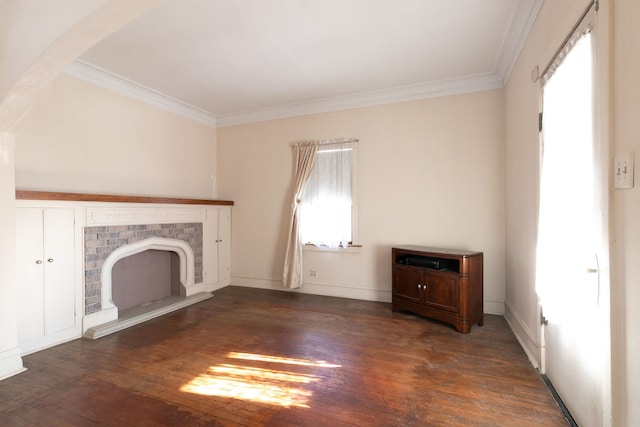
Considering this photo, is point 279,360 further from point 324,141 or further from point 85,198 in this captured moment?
point 324,141

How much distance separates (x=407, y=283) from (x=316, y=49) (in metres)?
2.87

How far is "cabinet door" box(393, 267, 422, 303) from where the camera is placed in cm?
354

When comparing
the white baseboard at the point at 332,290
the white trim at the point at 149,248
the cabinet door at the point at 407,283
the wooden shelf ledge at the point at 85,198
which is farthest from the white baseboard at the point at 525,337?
the wooden shelf ledge at the point at 85,198

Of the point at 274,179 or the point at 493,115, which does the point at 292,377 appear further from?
the point at 493,115

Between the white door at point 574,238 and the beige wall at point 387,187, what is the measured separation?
63.4 inches

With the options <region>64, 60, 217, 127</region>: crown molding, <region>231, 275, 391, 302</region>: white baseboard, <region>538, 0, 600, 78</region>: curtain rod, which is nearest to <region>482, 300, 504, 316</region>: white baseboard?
<region>231, 275, 391, 302</region>: white baseboard

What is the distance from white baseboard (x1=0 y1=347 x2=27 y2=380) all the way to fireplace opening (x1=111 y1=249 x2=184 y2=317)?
1.19 m

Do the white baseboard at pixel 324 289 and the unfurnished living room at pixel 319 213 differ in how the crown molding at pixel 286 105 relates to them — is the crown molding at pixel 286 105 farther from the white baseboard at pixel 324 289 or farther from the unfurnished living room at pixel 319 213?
the white baseboard at pixel 324 289

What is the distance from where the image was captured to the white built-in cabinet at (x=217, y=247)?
4758 mm

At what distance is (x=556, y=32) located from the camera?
1971 mm

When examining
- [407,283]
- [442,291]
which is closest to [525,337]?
[442,291]

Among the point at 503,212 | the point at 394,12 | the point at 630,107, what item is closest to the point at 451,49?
the point at 394,12

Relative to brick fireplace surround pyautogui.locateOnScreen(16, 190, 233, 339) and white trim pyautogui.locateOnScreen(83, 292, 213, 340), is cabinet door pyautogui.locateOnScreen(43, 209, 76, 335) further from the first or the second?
white trim pyautogui.locateOnScreen(83, 292, 213, 340)

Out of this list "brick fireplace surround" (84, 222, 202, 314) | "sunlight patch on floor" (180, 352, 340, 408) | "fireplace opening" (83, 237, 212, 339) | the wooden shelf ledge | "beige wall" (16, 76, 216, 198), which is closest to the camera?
"sunlight patch on floor" (180, 352, 340, 408)
